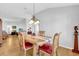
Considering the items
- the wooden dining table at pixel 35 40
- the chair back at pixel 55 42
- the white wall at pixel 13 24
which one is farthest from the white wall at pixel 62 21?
the white wall at pixel 13 24

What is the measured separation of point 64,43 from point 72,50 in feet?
0.75

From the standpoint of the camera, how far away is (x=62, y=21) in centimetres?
235

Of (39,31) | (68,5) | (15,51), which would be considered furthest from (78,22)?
(15,51)

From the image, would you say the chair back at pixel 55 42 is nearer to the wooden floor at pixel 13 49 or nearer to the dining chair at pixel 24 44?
the wooden floor at pixel 13 49

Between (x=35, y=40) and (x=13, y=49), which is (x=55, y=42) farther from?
(x=13, y=49)

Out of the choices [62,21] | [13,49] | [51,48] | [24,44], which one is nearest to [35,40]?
[24,44]

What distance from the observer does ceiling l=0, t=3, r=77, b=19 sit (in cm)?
226

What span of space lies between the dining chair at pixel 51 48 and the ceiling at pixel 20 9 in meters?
0.69

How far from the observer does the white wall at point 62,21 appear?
2.30 metres

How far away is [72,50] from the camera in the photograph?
7.49 ft

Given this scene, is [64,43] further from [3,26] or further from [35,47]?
[3,26]

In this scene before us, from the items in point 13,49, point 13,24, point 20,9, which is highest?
point 20,9

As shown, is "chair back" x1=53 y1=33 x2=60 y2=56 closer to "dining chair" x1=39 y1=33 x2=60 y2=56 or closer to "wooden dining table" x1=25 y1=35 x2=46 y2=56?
"dining chair" x1=39 y1=33 x2=60 y2=56

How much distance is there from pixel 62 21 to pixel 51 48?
68 centimetres
